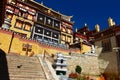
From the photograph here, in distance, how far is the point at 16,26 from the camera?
33.2 metres

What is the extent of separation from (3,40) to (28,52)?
4.54 metres

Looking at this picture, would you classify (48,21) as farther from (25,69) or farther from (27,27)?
(25,69)

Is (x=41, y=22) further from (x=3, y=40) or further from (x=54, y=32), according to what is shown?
(x=3, y=40)

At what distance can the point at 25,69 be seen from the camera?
47.7 feet

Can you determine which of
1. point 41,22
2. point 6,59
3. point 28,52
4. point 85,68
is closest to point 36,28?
point 41,22

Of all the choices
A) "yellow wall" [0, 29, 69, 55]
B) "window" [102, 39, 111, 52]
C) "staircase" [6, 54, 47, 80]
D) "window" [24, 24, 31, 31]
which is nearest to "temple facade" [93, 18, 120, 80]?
"window" [102, 39, 111, 52]

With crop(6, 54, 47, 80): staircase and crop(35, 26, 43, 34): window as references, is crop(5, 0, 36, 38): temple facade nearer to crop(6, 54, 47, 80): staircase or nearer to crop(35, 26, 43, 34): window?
crop(35, 26, 43, 34): window

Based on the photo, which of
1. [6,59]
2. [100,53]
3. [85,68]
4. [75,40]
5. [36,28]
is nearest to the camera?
[6,59]

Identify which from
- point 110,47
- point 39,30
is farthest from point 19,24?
point 110,47

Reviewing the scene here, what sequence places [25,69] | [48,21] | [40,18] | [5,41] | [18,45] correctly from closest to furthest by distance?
[25,69] → [5,41] → [18,45] → [40,18] → [48,21]

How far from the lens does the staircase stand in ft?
42.2

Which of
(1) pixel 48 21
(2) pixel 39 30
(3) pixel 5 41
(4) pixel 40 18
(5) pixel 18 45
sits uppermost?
(4) pixel 40 18

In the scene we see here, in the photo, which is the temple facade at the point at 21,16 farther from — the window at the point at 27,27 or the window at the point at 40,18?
the window at the point at 40,18

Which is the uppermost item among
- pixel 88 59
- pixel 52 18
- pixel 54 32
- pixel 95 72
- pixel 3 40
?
pixel 52 18
